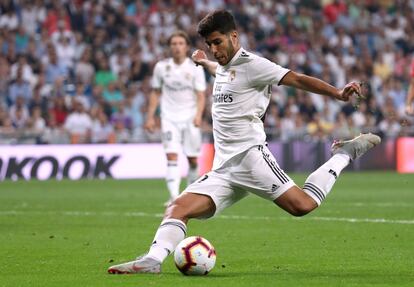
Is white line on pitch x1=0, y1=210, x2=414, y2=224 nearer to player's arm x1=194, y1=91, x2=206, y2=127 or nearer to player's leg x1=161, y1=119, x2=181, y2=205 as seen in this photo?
player's leg x1=161, y1=119, x2=181, y2=205

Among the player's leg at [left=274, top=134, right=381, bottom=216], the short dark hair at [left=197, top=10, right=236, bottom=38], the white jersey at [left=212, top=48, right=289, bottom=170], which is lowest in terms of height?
the player's leg at [left=274, top=134, right=381, bottom=216]

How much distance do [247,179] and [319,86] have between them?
1.04 m

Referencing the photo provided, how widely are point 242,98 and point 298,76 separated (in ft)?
1.90

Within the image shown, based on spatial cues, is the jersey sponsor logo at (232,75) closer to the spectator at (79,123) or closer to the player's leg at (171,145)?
the player's leg at (171,145)

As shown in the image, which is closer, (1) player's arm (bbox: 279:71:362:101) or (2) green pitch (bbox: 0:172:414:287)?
(1) player's arm (bbox: 279:71:362:101)

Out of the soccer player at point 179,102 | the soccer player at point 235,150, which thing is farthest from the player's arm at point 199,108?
the soccer player at point 235,150

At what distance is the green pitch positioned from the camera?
315 inches

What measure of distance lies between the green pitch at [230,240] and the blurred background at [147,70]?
18.2ft

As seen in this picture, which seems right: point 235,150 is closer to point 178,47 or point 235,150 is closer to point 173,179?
point 173,179

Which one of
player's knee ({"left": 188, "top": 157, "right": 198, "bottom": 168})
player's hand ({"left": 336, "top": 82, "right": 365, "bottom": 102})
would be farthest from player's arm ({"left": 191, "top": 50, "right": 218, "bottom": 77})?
player's knee ({"left": 188, "top": 157, "right": 198, "bottom": 168})

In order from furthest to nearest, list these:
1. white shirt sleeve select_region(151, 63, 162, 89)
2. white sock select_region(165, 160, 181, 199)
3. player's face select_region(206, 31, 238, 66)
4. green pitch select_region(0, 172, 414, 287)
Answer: white shirt sleeve select_region(151, 63, 162, 89), white sock select_region(165, 160, 181, 199), player's face select_region(206, 31, 238, 66), green pitch select_region(0, 172, 414, 287)

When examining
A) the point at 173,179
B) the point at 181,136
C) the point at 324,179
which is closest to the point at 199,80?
the point at 181,136

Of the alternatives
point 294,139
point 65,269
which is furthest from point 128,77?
point 65,269

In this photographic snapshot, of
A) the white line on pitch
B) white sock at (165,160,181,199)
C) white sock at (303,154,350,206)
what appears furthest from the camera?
white sock at (165,160,181,199)
